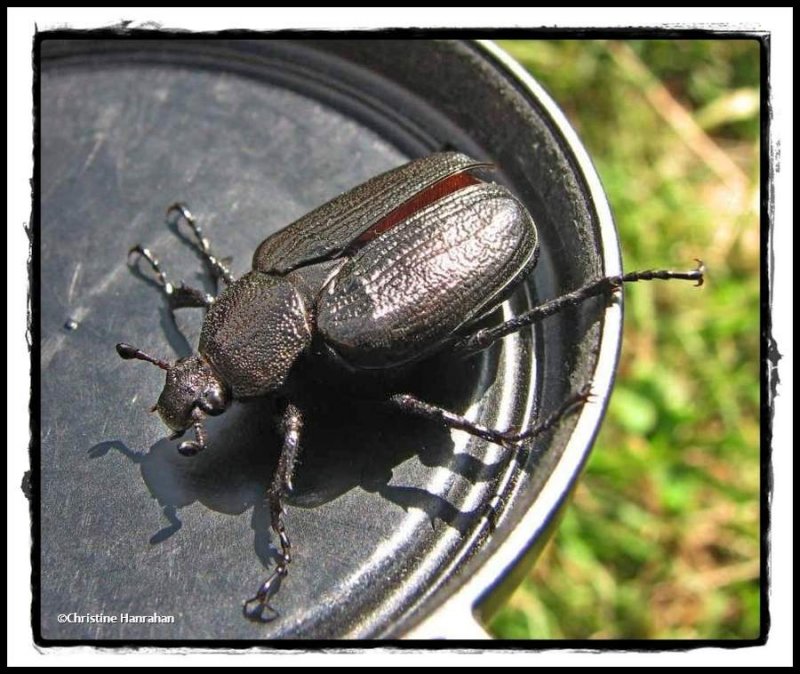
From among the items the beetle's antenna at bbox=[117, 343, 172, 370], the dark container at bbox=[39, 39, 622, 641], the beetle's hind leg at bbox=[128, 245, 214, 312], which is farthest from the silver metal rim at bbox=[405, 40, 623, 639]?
the beetle's hind leg at bbox=[128, 245, 214, 312]

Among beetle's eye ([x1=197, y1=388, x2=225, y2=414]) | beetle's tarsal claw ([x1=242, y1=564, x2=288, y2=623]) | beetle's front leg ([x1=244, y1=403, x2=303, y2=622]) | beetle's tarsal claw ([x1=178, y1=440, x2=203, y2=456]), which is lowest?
beetle's tarsal claw ([x1=242, y1=564, x2=288, y2=623])

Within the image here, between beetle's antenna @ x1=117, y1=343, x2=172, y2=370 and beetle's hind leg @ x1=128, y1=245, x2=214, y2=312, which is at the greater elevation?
beetle's hind leg @ x1=128, y1=245, x2=214, y2=312

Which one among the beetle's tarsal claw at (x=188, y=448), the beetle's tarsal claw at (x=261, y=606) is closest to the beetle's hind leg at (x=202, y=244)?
the beetle's tarsal claw at (x=188, y=448)

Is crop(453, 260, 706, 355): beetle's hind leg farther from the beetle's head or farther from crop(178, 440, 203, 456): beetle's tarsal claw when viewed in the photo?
crop(178, 440, 203, 456): beetle's tarsal claw

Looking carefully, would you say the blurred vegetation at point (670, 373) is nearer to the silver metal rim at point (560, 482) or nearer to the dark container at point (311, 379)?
the dark container at point (311, 379)

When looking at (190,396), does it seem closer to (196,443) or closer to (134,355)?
(196,443)
